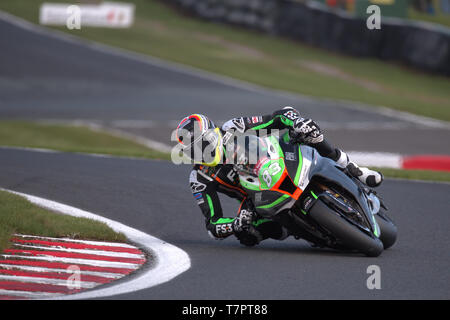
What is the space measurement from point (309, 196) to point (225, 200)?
133 inches

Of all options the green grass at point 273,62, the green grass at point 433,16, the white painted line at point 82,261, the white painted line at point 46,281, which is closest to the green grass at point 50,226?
the white painted line at point 82,261

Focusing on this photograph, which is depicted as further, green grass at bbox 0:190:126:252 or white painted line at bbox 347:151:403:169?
white painted line at bbox 347:151:403:169

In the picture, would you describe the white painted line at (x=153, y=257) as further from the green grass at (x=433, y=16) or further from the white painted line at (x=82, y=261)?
the green grass at (x=433, y=16)

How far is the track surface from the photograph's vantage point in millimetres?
5992

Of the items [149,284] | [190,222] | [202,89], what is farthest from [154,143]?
[149,284]

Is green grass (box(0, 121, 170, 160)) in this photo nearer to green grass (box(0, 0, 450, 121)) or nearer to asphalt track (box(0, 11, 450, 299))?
asphalt track (box(0, 11, 450, 299))

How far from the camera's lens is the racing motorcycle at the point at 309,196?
6973 millimetres

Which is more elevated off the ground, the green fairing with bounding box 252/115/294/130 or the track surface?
the green fairing with bounding box 252/115/294/130

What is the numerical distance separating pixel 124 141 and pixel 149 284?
1430cm

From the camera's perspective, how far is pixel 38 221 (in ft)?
26.2

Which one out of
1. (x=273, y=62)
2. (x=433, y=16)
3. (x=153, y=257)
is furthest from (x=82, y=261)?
(x=433, y=16)

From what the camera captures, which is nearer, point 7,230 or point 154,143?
point 7,230

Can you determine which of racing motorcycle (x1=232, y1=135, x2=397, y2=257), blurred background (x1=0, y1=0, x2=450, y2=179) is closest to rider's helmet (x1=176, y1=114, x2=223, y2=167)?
racing motorcycle (x1=232, y1=135, x2=397, y2=257)

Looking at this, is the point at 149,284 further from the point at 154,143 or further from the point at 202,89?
the point at 202,89
